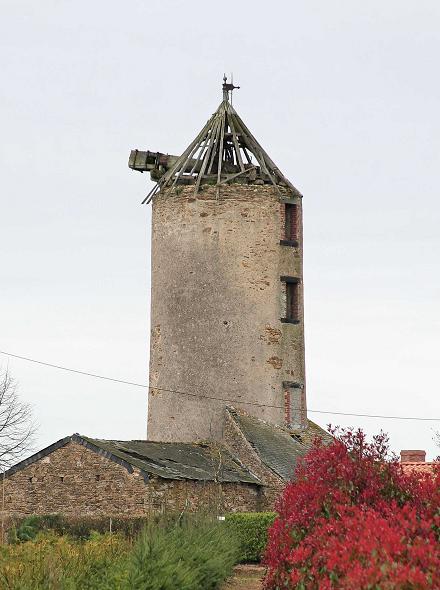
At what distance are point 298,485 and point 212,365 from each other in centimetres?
2104

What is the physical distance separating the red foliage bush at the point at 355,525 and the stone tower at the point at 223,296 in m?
20.1

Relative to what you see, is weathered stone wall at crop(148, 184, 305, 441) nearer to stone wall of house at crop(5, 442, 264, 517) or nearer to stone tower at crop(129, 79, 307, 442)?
stone tower at crop(129, 79, 307, 442)

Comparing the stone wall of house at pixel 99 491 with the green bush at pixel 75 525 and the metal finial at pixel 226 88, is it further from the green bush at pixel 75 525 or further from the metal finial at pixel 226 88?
the metal finial at pixel 226 88

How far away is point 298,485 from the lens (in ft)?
62.6

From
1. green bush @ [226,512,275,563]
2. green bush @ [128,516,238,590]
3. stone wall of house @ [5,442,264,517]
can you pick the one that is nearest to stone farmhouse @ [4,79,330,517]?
stone wall of house @ [5,442,264,517]

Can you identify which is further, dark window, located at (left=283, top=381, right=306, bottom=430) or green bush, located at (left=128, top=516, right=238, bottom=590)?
dark window, located at (left=283, top=381, right=306, bottom=430)

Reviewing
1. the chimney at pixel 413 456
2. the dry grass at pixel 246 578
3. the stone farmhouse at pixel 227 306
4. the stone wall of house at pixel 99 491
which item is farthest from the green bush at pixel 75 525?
the chimney at pixel 413 456

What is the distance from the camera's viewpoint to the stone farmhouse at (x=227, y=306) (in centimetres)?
3984

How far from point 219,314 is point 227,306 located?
358mm

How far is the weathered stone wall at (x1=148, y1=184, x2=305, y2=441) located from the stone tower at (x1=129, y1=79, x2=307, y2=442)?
32mm

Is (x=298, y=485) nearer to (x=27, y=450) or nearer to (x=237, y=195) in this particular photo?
(x=237, y=195)

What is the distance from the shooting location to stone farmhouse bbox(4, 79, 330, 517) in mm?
39844

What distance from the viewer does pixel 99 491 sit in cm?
3391

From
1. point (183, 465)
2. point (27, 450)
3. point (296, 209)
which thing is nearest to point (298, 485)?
point (183, 465)
